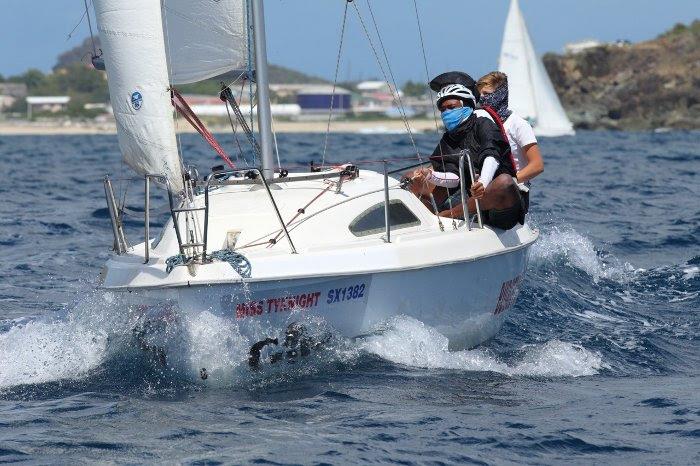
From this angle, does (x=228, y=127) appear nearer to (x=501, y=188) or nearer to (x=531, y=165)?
(x=531, y=165)

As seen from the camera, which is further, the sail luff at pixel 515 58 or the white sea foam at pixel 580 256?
A: the sail luff at pixel 515 58

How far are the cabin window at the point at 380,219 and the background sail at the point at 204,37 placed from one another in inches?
68.2

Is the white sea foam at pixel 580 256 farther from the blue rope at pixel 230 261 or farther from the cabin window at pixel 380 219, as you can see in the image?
the blue rope at pixel 230 261

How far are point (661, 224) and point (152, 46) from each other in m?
10.6

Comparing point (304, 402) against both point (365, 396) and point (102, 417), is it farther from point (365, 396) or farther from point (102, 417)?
point (102, 417)

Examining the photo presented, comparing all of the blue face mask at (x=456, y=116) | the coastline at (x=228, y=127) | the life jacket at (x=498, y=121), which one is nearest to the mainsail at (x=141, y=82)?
the blue face mask at (x=456, y=116)

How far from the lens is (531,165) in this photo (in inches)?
383

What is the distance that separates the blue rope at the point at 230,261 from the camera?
300 inches

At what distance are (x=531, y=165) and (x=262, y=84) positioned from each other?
2.27 m

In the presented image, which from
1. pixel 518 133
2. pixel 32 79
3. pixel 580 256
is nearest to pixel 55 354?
pixel 518 133

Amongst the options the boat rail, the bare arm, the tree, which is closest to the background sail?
the boat rail

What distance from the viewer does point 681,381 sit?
8516 millimetres

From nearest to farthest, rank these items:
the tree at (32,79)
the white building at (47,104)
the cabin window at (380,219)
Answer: the cabin window at (380,219)
the white building at (47,104)
the tree at (32,79)

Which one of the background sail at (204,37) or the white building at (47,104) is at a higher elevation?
the white building at (47,104)
